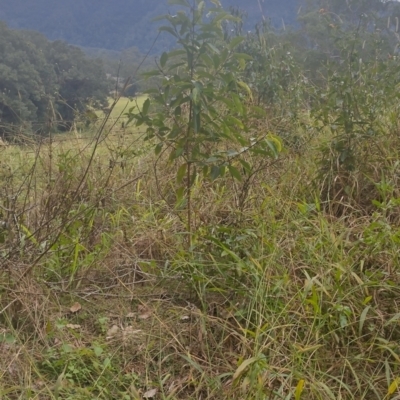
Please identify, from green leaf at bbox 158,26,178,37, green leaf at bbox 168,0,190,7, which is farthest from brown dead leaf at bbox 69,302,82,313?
green leaf at bbox 168,0,190,7

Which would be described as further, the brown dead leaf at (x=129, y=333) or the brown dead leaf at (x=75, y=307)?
the brown dead leaf at (x=75, y=307)

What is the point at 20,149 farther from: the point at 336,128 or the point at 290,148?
the point at 336,128

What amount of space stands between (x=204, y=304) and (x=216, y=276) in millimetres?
142

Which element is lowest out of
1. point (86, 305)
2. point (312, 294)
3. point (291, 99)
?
point (86, 305)

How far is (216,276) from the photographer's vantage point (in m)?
1.95

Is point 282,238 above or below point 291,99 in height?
below

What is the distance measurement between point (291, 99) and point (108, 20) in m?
21.9

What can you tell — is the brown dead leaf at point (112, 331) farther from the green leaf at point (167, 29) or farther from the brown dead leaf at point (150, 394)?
the green leaf at point (167, 29)

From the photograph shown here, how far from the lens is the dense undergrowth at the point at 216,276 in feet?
5.20

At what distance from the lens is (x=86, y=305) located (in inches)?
78.5

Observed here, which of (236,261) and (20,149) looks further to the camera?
(20,149)

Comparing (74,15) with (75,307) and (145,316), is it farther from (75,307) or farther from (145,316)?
(145,316)

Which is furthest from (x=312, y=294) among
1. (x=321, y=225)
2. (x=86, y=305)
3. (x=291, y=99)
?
(x=291, y=99)

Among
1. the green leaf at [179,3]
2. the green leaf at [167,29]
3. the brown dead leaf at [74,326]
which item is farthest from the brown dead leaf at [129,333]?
the green leaf at [179,3]
